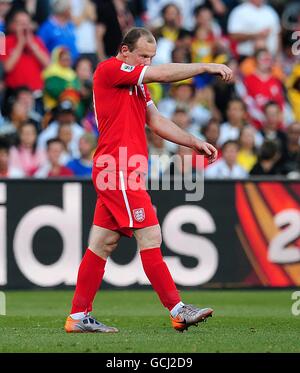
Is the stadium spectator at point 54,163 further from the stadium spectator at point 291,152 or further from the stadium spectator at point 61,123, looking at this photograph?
the stadium spectator at point 291,152

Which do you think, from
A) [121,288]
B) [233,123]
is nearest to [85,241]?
[121,288]

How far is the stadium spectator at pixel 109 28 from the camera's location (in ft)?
57.5

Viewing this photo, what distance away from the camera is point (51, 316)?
9875 millimetres

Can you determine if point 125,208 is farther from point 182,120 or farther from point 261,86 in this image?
point 261,86

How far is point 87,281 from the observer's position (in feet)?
27.2

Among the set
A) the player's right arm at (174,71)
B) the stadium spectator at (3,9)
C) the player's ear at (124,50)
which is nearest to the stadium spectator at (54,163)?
the stadium spectator at (3,9)

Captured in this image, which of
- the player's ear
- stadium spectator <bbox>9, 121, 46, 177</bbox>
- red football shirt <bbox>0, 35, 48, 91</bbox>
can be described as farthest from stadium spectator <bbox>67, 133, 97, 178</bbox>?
the player's ear

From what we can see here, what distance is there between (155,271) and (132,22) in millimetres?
10439

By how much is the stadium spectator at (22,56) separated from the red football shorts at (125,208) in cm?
847

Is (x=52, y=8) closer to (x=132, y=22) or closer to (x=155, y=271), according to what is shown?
(x=132, y=22)

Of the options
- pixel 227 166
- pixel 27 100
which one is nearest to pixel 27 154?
pixel 27 100

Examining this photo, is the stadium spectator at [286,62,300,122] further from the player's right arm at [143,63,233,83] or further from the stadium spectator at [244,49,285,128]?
the player's right arm at [143,63,233,83]

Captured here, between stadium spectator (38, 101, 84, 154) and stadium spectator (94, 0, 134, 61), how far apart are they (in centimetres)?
212

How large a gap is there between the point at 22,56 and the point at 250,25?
4.22 m
